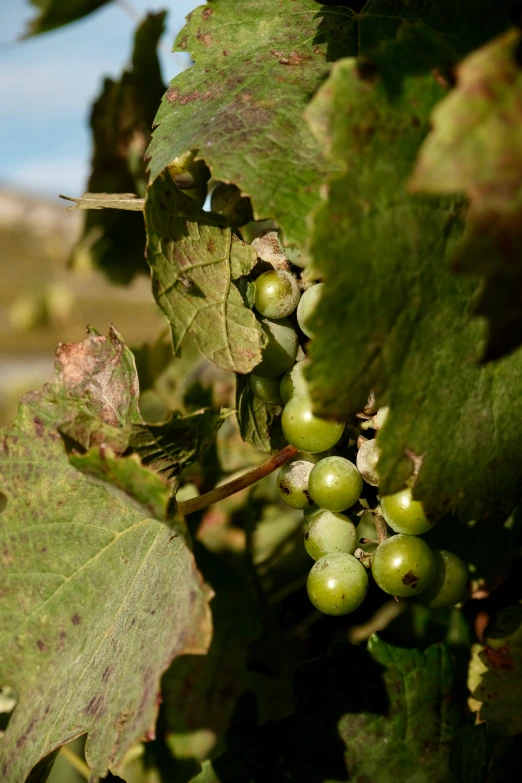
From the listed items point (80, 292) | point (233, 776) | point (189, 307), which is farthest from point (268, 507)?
point (80, 292)

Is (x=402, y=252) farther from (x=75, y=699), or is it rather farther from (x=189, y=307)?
(x=75, y=699)

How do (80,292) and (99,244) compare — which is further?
(80,292)

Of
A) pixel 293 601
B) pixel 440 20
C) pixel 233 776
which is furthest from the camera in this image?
pixel 293 601

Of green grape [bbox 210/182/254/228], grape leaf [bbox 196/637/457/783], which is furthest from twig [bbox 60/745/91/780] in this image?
green grape [bbox 210/182/254/228]

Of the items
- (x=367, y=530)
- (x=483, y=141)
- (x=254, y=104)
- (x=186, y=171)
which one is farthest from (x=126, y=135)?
(x=483, y=141)

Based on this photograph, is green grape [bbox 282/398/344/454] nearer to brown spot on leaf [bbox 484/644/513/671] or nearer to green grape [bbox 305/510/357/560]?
green grape [bbox 305/510/357/560]

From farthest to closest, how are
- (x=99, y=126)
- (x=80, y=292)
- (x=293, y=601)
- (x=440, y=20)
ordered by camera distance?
1. (x=80, y=292)
2. (x=99, y=126)
3. (x=293, y=601)
4. (x=440, y=20)

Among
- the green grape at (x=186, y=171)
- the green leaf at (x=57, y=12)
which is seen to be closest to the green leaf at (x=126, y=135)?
the green leaf at (x=57, y=12)
